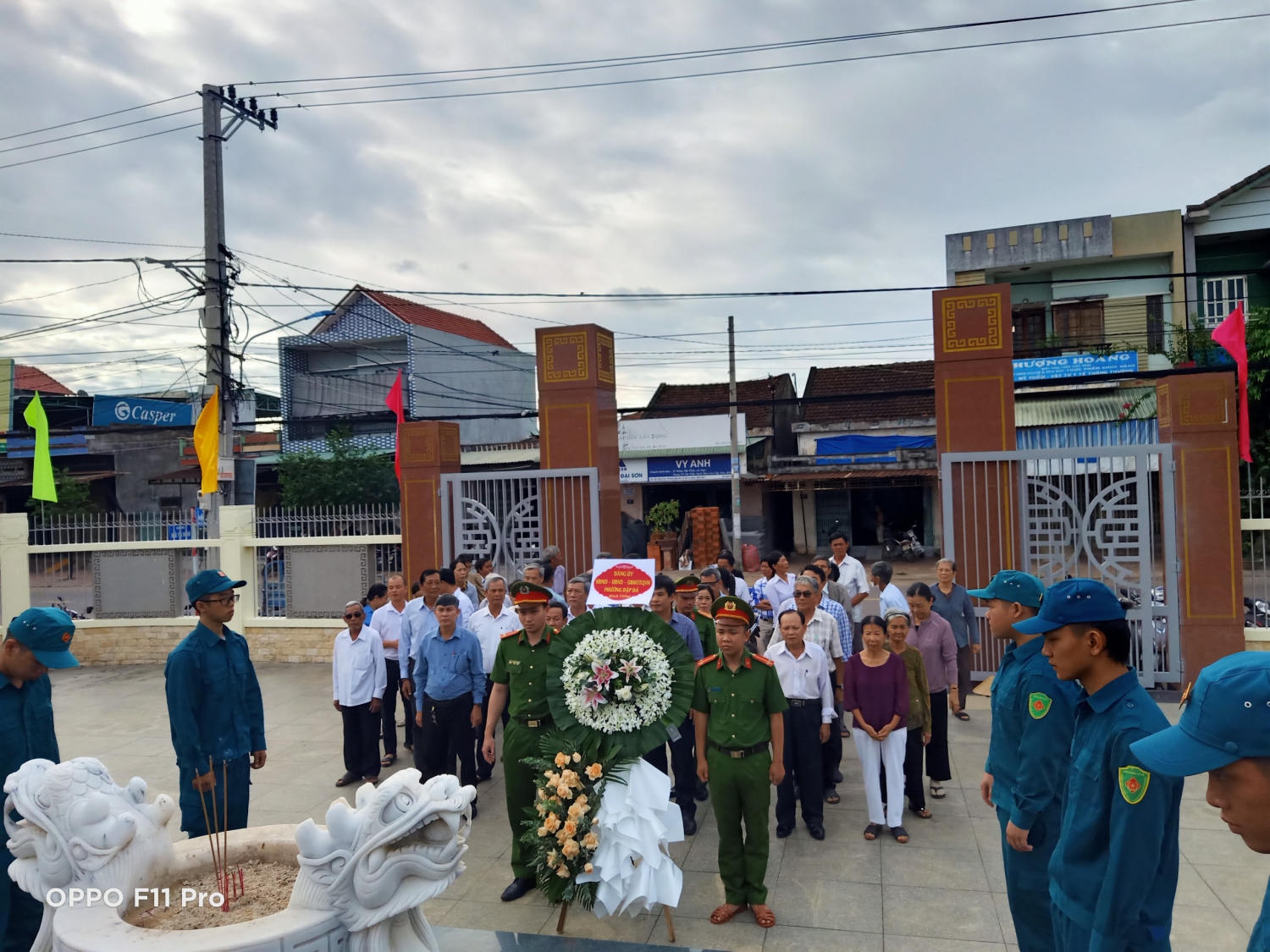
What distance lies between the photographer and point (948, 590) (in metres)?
7.05

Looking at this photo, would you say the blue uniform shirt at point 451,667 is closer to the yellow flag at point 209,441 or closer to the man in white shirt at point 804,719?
the man in white shirt at point 804,719

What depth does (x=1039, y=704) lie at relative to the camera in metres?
3.16

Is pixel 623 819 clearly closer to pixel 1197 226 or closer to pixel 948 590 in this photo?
pixel 948 590

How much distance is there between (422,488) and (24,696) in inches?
248

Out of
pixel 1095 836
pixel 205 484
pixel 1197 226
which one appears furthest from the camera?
pixel 1197 226

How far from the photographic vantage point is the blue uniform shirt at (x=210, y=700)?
4055 millimetres

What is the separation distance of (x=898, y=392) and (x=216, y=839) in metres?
8.75

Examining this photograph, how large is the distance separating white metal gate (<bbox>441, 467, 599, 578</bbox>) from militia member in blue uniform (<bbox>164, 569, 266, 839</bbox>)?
516 centimetres

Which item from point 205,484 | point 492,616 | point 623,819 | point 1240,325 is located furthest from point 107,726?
point 1240,325

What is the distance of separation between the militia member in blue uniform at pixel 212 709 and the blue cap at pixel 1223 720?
395cm

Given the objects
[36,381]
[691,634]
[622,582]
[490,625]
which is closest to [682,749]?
[691,634]

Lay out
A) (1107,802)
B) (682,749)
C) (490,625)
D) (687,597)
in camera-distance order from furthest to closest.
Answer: (490,625)
(687,597)
(682,749)
(1107,802)

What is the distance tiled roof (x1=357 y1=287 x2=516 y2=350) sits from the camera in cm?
2612

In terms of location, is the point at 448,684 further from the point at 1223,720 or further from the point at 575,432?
the point at 1223,720
